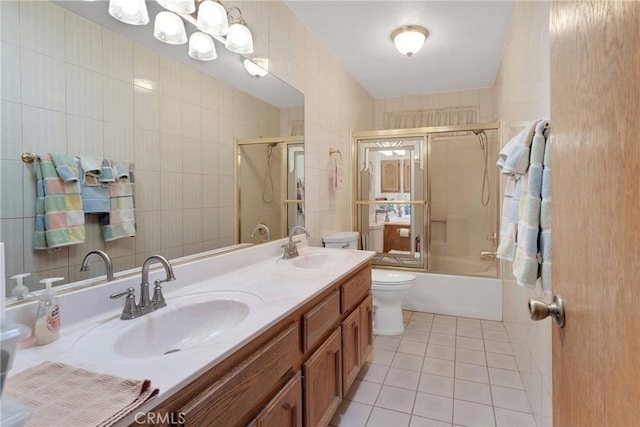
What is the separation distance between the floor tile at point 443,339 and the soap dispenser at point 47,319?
8.04ft

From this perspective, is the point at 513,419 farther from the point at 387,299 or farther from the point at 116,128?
the point at 116,128

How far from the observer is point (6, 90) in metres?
0.90

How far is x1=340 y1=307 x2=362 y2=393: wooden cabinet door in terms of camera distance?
1710 mm

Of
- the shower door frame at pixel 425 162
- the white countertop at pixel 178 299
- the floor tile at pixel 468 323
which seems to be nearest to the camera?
the white countertop at pixel 178 299

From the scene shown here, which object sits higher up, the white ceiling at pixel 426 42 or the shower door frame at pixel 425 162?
the white ceiling at pixel 426 42

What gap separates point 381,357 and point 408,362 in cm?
19

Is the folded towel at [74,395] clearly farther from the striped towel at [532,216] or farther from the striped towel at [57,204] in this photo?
the striped towel at [532,216]

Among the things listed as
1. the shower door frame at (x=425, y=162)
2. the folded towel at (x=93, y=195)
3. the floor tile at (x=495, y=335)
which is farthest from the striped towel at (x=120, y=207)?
the floor tile at (x=495, y=335)

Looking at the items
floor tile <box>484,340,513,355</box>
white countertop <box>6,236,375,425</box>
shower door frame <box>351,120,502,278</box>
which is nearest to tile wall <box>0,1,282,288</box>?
white countertop <box>6,236,375,425</box>

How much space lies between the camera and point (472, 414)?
1.76 metres

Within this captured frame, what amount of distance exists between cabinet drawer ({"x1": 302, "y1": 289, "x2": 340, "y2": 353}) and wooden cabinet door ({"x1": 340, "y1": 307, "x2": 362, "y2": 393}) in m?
0.15

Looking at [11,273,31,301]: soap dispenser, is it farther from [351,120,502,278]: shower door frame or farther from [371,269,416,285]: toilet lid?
[351,120,502,278]: shower door frame

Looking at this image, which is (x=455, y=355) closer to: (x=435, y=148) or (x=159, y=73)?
(x=435, y=148)

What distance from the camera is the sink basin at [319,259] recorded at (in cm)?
205
